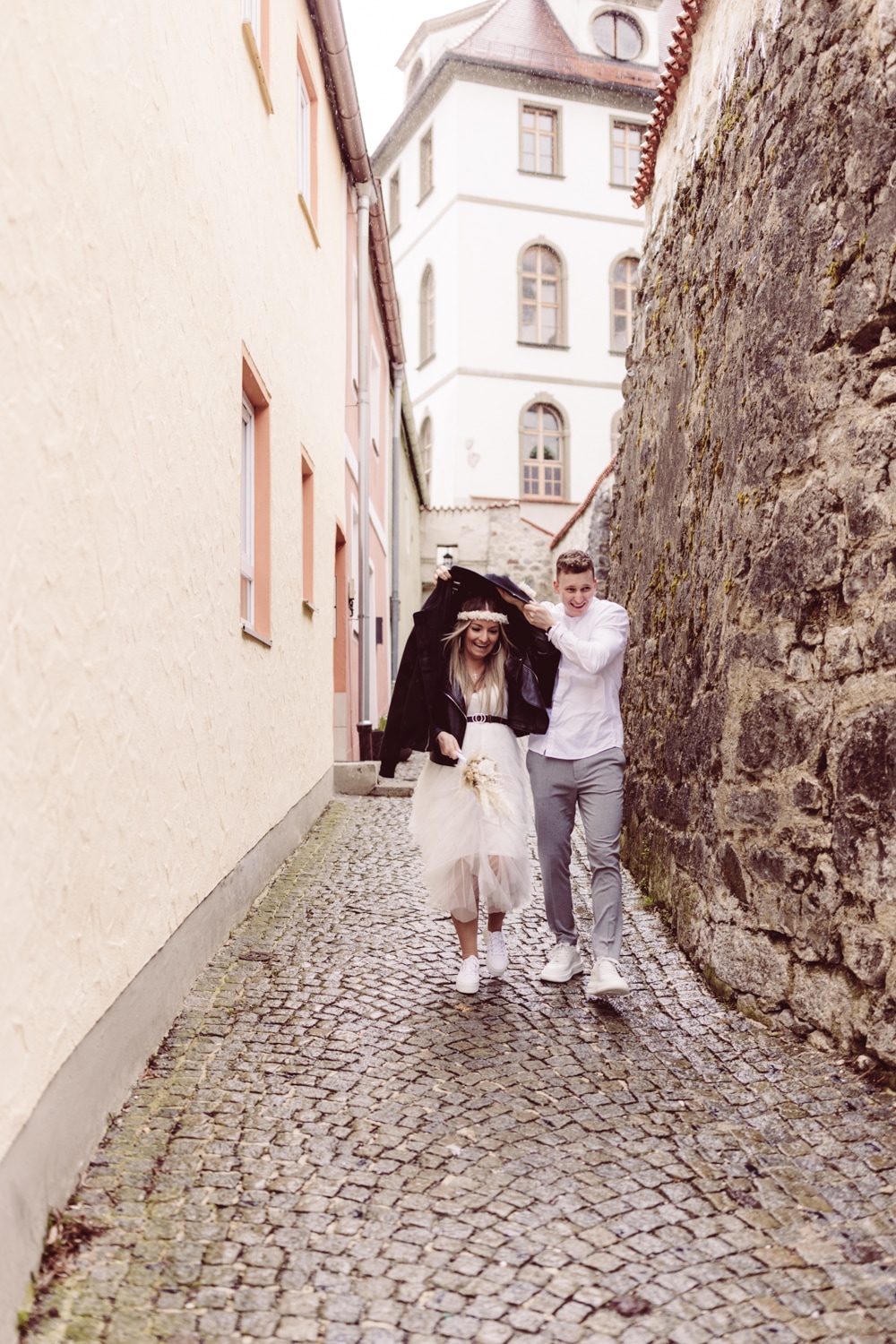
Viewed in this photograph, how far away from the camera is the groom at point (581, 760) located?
4918mm

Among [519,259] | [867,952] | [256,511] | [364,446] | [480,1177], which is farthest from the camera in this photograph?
[519,259]

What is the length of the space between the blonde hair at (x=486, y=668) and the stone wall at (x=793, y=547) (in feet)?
3.03

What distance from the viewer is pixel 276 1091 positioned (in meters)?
3.89

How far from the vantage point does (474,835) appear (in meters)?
4.95

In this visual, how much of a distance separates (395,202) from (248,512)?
99.8 feet

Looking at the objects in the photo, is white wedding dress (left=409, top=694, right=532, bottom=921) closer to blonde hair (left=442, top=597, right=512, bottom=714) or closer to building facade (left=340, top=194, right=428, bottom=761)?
blonde hair (left=442, top=597, right=512, bottom=714)

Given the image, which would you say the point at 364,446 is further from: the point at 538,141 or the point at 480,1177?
the point at 538,141

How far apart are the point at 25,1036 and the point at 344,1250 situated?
0.90m

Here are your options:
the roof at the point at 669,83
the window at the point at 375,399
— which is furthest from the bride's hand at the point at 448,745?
the window at the point at 375,399

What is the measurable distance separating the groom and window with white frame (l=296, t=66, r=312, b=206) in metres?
5.31

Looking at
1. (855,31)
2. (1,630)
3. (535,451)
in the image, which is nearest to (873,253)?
(855,31)

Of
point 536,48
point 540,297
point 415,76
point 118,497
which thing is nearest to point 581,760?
point 118,497

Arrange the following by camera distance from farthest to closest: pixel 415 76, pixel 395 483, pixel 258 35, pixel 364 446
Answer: pixel 415 76 → pixel 395 483 → pixel 364 446 → pixel 258 35

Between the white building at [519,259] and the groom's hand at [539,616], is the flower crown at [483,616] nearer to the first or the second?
the groom's hand at [539,616]
